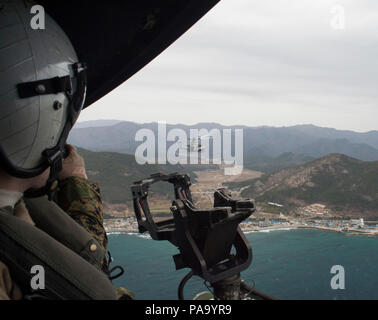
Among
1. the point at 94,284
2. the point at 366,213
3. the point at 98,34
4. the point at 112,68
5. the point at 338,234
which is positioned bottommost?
the point at 338,234

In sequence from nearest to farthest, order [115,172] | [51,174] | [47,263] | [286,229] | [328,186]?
[47,263]
[51,174]
[115,172]
[328,186]
[286,229]

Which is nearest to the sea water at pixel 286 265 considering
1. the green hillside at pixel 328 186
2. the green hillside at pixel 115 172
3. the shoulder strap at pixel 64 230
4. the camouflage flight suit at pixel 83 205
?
the green hillside at pixel 328 186

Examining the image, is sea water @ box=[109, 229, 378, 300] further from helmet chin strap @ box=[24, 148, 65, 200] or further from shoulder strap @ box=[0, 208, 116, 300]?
shoulder strap @ box=[0, 208, 116, 300]

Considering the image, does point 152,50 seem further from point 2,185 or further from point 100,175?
point 100,175

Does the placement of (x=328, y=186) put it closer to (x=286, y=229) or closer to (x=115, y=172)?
(x=286, y=229)

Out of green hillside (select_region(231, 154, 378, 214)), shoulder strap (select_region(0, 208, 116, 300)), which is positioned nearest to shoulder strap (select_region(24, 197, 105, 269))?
shoulder strap (select_region(0, 208, 116, 300))

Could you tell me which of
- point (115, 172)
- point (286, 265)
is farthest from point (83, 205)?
point (115, 172)
